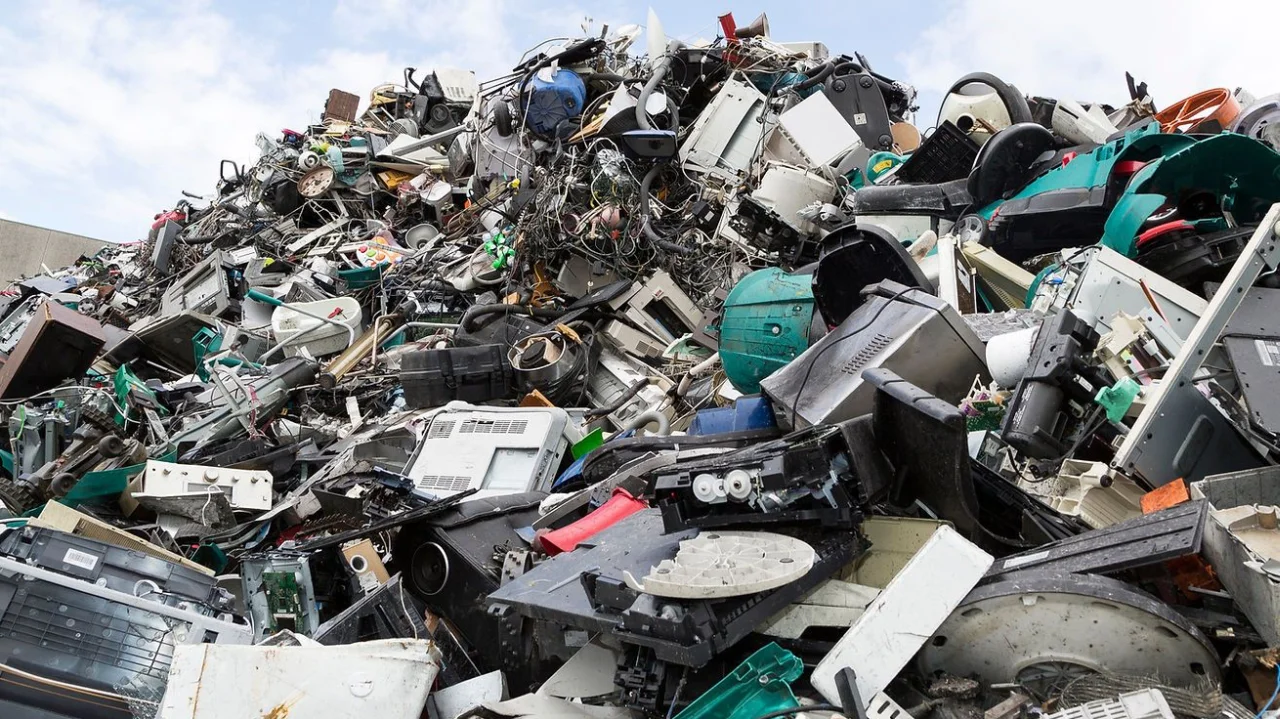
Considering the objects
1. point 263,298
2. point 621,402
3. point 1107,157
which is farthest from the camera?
point 263,298

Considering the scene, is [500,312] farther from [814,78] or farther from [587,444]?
[814,78]

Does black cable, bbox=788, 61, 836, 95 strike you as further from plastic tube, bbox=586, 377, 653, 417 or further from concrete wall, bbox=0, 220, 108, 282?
concrete wall, bbox=0, 220, 108, 282

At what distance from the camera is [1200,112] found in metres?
5.90

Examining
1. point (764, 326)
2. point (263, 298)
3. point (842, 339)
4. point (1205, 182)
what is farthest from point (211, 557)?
point (263, 298)

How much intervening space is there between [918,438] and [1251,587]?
2.67 ft

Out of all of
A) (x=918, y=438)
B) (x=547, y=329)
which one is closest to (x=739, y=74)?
(x=547, y=329)

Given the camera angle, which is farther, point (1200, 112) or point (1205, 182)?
point (1200, 112)

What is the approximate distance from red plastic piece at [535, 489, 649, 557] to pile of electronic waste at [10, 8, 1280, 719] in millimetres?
24

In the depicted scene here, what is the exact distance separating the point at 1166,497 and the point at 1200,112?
14.0ft

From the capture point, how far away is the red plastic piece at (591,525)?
3104 millimetres

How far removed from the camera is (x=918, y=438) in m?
2.52

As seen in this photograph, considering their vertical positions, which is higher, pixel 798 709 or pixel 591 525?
pixel 591 525

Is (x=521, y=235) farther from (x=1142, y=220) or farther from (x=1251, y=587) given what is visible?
(x=1251, y=587)

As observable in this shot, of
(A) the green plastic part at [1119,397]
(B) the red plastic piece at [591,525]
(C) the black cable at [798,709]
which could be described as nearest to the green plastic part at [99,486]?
(B) the red plastic piece at [591,525]
